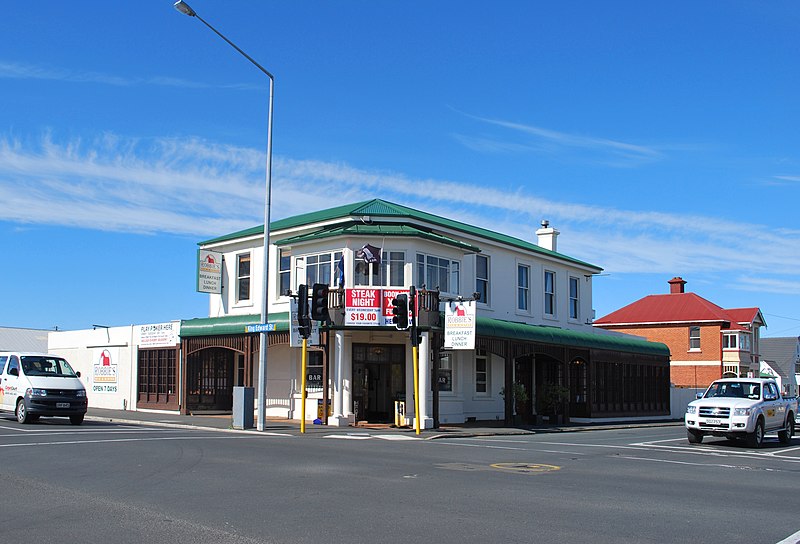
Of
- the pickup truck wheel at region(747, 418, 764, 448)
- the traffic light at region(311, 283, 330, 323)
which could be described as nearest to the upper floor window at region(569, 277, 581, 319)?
the pickup truck wheel at region(747, 418, 764, 448)

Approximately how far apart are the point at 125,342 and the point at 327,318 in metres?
16.7

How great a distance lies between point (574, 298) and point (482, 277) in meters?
8.35

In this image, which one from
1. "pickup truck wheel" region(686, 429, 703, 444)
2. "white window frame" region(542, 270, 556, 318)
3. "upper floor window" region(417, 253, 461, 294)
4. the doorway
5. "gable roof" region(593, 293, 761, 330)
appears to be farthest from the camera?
"gable roof" region(593, 293, 761, 330)

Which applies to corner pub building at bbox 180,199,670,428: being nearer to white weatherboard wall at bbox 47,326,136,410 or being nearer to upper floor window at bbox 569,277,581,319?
upper floor window at bbox 569,277,581,319

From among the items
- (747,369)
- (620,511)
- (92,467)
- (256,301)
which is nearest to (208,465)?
(92,467)

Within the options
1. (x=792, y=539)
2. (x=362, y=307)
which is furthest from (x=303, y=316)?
(x=792, y=539)

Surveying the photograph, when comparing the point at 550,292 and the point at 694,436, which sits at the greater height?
the point at 550,292

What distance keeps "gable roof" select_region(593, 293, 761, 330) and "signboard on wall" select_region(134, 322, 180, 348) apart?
38.7 metres

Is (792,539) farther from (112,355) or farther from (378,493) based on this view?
(112,355)

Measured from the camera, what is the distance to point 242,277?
34.6m

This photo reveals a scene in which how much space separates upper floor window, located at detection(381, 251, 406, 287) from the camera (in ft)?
95.5

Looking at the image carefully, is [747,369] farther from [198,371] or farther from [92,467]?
[92,467]

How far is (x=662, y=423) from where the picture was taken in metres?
39.9

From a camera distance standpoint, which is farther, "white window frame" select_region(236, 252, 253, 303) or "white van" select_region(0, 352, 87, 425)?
"white window frame" select_region(236, 252, 253, 303)
